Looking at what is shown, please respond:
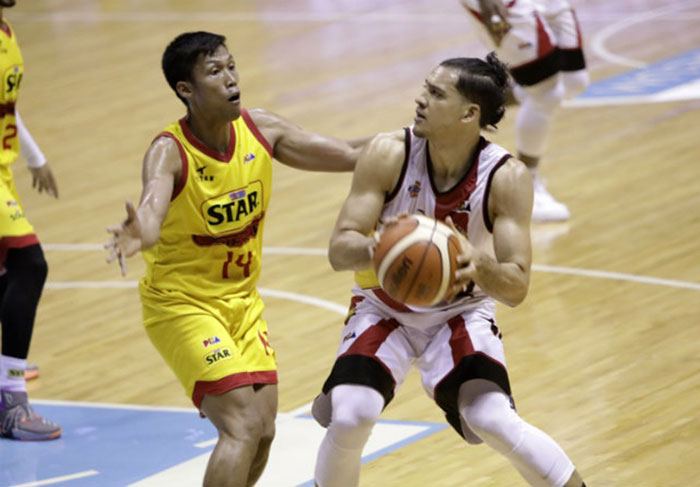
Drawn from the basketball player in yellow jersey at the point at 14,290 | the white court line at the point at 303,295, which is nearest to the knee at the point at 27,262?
the basketball player in yellow jersey at the point at 14,290

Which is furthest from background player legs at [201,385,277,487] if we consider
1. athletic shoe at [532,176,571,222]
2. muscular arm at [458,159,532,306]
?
athletic shoe at [532,176,571,222]

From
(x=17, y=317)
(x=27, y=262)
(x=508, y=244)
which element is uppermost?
(x=508, y=244)

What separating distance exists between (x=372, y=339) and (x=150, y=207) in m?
0.96

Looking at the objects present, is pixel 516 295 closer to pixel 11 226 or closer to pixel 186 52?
pixel 186 52

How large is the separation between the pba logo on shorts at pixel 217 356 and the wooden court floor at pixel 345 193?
106cm

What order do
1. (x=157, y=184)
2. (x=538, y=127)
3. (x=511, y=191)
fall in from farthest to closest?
(x=538, y=127) → (x=157, y=184) → (x=511, y=191)

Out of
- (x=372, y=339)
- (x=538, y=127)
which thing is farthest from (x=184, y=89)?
(x=538, y=127)

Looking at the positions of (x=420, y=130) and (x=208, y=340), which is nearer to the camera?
(x=420, y=130)

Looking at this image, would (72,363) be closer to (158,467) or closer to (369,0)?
(158,467)

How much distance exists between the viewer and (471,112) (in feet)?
16.3

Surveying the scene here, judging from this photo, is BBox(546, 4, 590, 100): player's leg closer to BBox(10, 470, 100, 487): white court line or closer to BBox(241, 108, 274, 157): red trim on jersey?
BBox(241, 108, 274, 157): red trim on jersey

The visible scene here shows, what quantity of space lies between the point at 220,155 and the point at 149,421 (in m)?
1.91

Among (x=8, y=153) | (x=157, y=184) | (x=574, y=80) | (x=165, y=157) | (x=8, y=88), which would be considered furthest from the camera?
(x=574, y=80)

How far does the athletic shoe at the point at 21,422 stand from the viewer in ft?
21.7
